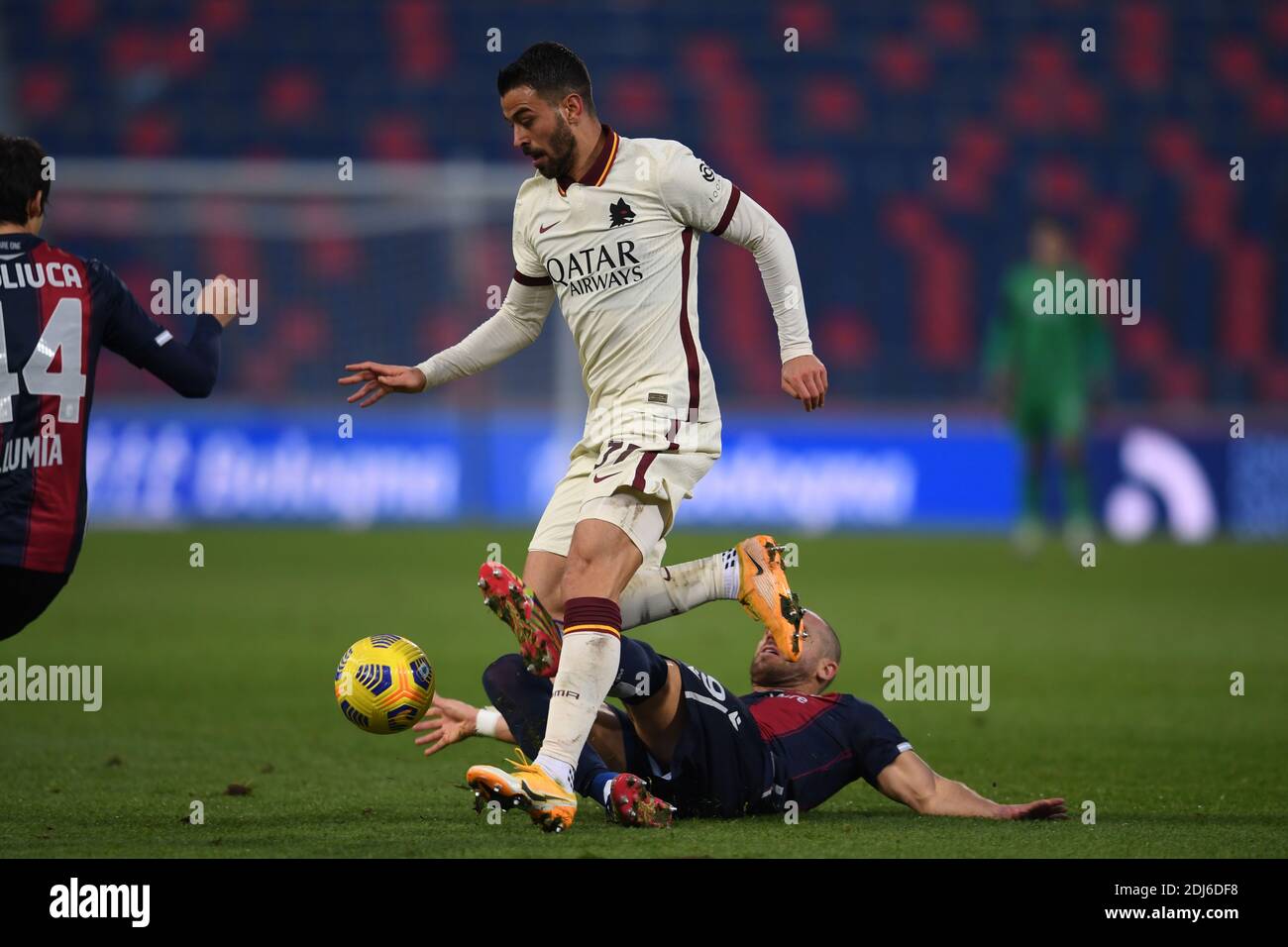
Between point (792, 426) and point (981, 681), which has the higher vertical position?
point (792, 426)

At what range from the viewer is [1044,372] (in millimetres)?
15750

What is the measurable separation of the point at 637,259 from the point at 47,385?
168 cm

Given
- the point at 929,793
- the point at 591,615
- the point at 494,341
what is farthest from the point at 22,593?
the point at 929,793

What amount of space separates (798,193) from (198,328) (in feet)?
57.1

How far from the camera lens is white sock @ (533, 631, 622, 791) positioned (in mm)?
4742

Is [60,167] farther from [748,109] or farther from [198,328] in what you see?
[198,328]

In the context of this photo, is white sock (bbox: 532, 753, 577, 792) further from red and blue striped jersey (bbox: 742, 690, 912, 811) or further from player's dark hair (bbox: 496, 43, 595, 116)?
player's dark hair (bbox: 496, 43, 595, 116)

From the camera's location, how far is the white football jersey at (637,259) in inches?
203

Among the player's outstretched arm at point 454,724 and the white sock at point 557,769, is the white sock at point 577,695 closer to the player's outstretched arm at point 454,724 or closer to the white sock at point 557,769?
the white sock at point 557,769

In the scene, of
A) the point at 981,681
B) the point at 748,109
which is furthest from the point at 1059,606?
the point at 748,109

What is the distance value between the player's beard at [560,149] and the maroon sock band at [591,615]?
4.19 ft

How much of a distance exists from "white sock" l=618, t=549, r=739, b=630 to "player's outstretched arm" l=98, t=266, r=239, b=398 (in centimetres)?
138

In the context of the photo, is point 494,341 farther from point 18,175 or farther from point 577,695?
point 18,175

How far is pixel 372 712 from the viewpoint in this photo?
5117 millimetres
